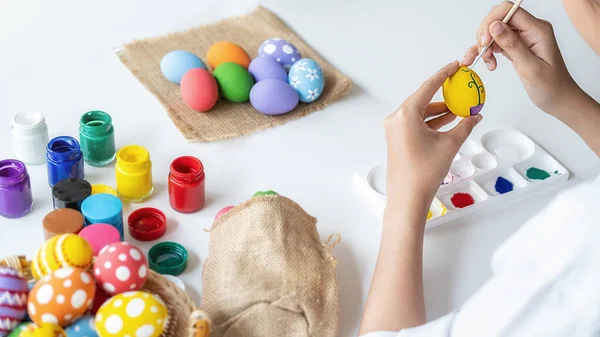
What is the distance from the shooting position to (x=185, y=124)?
149 centimetres

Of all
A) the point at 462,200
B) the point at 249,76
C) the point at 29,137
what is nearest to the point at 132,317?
the point at 29,137

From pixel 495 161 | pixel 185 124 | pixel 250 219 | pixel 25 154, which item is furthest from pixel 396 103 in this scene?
pixel 25 154

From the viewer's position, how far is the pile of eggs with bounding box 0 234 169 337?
87 centimetres

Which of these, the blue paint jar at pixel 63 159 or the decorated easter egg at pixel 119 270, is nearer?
the decorated easter egg at pixel 119 270

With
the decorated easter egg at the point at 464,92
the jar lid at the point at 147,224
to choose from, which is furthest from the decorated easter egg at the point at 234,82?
the decorated easter egg at the point at 464,92

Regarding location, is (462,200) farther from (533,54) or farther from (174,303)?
(174,303)

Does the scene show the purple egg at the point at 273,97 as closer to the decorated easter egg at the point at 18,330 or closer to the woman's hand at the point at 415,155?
the woman's hand at the point at 415,155

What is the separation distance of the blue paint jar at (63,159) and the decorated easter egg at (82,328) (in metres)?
0.44

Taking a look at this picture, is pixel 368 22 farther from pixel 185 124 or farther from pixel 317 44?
pixel 185 124

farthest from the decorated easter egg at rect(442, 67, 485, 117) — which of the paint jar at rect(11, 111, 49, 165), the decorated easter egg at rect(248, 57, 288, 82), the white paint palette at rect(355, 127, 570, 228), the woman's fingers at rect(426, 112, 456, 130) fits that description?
the paint jar at rect(11, 111, 49, 165)

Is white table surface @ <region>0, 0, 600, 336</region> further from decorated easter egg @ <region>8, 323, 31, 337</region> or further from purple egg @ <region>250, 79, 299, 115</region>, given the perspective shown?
decorated easter egg @ <region>8, 323, 31, 337</region>

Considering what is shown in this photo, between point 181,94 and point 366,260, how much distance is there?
595 mm

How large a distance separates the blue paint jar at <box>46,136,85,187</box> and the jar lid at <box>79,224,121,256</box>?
0.21m

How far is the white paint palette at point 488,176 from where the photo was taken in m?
1.32
